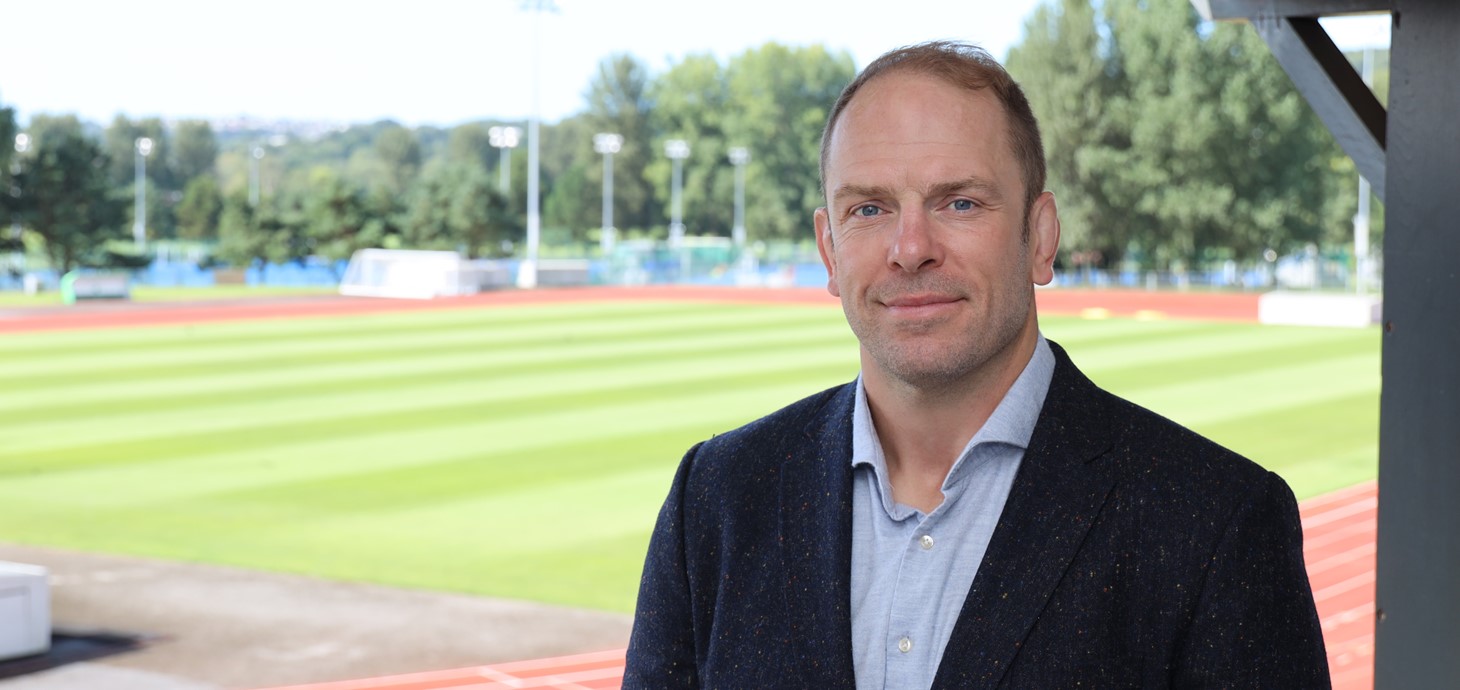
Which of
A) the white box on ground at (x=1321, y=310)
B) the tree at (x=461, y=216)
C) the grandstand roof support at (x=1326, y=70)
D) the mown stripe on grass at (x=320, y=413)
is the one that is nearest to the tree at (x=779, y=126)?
the tree at (x=461, y=216)

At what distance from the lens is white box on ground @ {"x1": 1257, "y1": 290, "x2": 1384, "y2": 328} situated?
3791 centimetres

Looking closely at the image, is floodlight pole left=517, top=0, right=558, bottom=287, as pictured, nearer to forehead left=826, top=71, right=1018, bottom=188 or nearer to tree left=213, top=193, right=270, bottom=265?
tree left=213, top=193, right=270, bottom=265

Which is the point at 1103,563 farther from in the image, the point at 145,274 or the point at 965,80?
the point at 145,274

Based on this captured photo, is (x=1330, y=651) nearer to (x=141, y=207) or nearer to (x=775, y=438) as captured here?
(x=775, y=438)

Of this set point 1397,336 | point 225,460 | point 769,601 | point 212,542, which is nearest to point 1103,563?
point 769,601

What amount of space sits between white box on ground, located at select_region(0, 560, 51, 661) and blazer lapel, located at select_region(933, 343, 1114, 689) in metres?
8.75

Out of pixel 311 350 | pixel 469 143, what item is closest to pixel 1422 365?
pixel 311 350

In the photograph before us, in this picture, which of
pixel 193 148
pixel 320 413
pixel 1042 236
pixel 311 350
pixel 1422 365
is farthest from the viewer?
pixel 193 148

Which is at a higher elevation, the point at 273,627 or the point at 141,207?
the point at 141,207

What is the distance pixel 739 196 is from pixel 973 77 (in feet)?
334

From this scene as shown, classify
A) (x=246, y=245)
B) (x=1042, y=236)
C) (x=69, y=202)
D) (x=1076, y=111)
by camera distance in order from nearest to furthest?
(x=1042, y=236) → (x=69, y=202) → (x=246, y=245) → (x=1076, y=111)

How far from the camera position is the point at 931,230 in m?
2.18

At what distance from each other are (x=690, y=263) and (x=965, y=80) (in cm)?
6953

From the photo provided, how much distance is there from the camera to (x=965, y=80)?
2.20 meters
